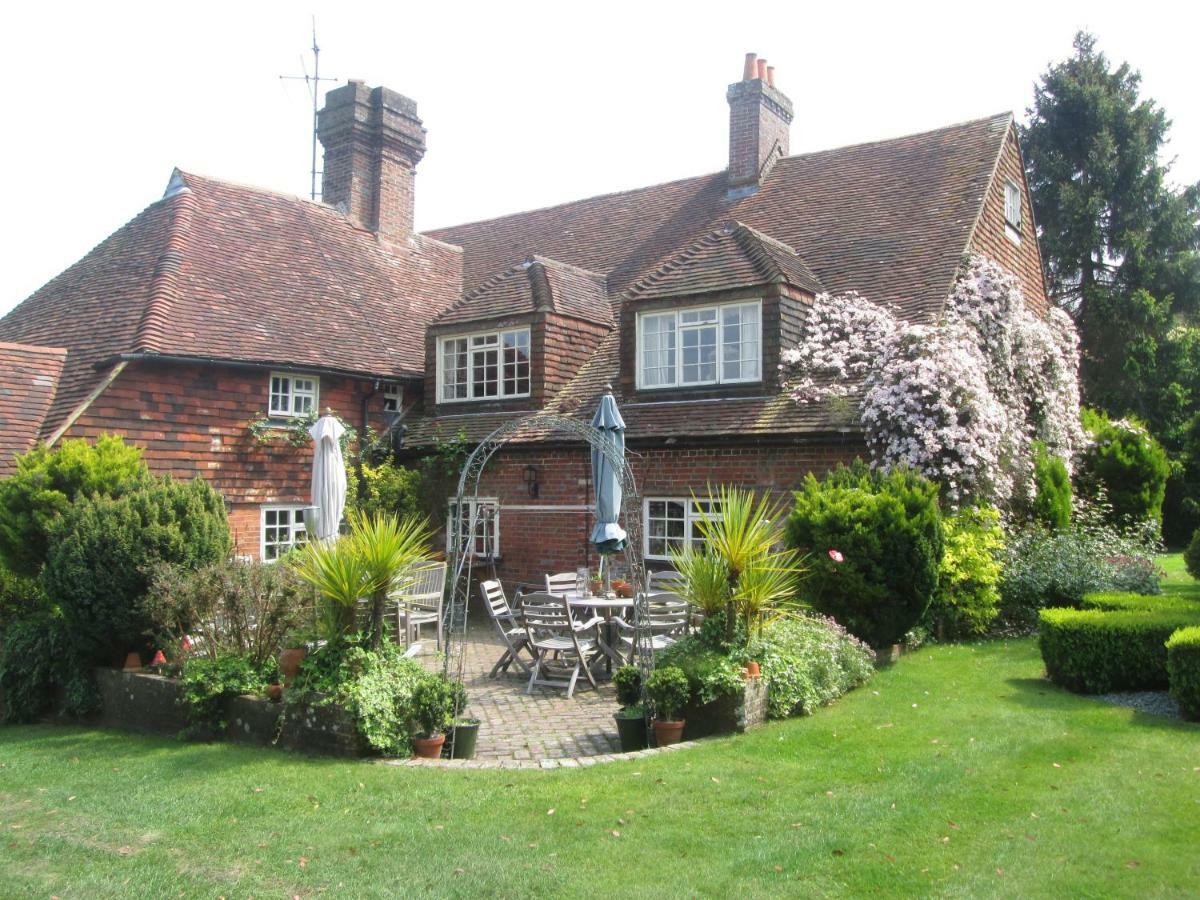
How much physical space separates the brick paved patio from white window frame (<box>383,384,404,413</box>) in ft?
26.0

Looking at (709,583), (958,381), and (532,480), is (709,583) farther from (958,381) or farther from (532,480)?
(532,480)

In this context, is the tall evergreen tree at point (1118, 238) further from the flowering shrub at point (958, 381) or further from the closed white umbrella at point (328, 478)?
the closed white umbrella at point (328, 478)

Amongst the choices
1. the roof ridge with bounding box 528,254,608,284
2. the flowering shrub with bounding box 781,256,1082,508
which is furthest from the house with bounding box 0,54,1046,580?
the flowering shrub with bounding box 781,256,1082,508

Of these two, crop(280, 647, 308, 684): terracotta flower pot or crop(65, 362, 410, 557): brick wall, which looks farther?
crop(65, 362, 410, 557): brick wall

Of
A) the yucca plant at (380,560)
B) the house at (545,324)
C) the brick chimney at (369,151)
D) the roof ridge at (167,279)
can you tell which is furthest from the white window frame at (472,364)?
the yucca plant at (380,560)

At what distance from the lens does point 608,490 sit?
12609mm

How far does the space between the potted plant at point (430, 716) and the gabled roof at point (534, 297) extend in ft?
35.7

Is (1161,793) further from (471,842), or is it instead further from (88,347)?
(88,347)

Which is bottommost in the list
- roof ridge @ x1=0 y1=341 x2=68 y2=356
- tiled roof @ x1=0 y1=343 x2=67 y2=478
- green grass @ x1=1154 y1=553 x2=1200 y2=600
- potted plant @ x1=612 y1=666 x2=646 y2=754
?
potted plant @ x1=612 y1=666 x2=646 y2=754

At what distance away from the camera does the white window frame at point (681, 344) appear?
16.2 meters

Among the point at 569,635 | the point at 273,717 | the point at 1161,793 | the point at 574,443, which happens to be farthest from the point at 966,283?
the point at 273,717

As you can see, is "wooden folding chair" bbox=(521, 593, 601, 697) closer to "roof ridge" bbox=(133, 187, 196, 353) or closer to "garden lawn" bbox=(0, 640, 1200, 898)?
"garden lawn" bbox=(0, 640, 1200, 898)

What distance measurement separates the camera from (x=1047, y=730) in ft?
27.4

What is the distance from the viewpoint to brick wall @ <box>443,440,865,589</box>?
14969mm
